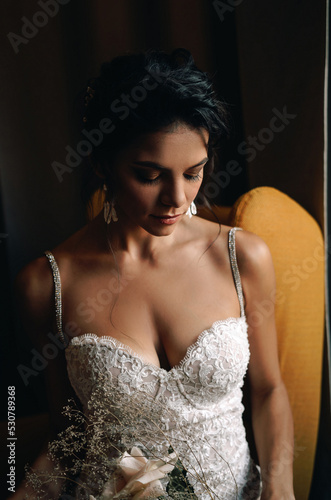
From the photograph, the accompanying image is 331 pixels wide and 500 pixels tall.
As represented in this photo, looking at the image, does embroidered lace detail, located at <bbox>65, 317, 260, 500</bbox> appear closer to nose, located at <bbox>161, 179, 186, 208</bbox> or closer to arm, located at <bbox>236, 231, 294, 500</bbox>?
arm, located at <bbox>236, 231, 294, 500</bbox>

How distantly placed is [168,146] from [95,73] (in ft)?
2.33

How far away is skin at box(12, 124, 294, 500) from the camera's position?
42.4 inches

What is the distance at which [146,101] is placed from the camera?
3.05 feet

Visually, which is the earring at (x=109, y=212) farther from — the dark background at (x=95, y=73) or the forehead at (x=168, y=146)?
the dark background at (x=95, y=73)

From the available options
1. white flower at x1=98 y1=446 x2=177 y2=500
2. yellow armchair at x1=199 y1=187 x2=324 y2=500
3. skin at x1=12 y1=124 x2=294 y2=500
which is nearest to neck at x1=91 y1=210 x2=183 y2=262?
skin at x1=12 y1=124 x2=294 y2=500

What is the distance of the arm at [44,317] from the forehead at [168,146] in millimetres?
413

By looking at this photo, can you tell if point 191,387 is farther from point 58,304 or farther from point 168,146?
point 168,146

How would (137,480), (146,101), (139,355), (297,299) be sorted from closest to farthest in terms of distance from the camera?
(137,480) → (146,101) → (139,355) → (297,299)

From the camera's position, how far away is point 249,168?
5.06 ft

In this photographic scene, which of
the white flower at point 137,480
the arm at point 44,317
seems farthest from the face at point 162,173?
the white flower at point 137,480

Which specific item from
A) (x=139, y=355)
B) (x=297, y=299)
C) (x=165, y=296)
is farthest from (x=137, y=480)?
(x=297, y=299)

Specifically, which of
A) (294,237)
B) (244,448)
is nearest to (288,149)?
(294,237)

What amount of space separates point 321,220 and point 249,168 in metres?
0.31

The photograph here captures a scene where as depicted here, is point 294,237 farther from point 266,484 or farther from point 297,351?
point 266,484
